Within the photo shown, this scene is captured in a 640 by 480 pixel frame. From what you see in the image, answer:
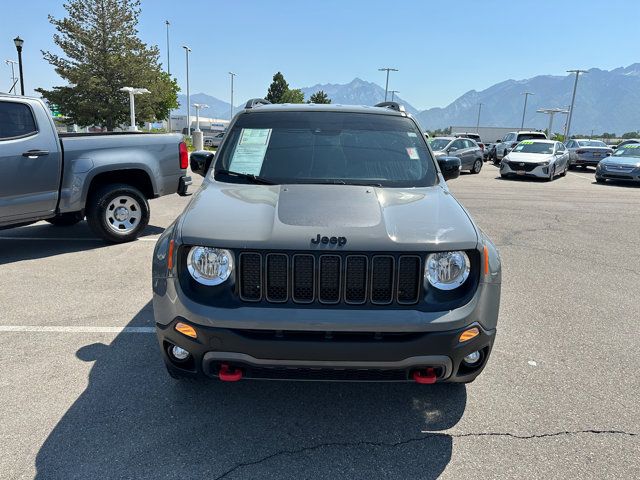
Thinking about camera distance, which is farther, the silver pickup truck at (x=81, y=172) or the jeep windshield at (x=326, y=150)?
the silver pickup truck at (x=81, y=172)

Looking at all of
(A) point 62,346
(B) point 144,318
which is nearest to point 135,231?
(B) point 144,318

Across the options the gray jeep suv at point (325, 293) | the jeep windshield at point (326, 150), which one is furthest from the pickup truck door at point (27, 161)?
the gray jeep suv at point (325, 293)

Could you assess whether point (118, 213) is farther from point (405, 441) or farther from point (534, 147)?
point (534, 147)

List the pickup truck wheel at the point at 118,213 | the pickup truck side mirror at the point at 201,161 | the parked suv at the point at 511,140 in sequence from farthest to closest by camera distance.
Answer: the parked suv at the point at 511,140, the pickup truck wheel at the point at 118,213, the pickup truck side mirror at the point at 201,161

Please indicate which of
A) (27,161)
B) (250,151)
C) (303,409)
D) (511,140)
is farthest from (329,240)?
(511,140)

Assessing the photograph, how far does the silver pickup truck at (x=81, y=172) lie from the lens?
19.6 feet

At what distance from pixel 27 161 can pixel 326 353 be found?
210 inches

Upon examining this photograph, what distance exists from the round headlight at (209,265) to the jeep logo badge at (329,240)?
0.46m

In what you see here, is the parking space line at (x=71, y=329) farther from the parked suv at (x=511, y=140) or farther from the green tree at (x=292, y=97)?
the green tree at (x=292, y=97)

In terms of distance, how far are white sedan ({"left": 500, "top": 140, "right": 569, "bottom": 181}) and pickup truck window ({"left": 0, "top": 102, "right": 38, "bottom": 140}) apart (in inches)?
661

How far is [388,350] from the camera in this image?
94.3 inches

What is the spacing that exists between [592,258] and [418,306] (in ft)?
18.2

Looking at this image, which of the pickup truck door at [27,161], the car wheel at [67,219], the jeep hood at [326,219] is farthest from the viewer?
the car wheel at [67,219]

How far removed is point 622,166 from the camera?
17.4 meters
